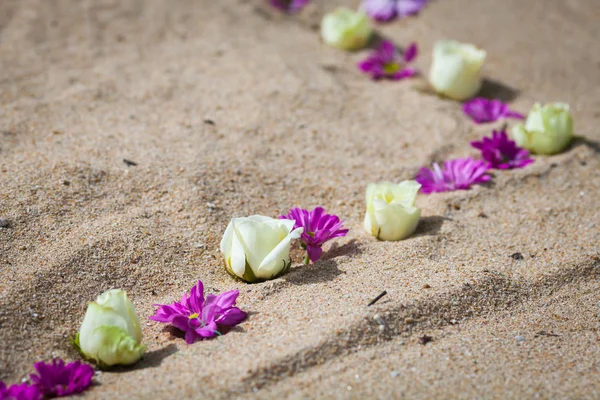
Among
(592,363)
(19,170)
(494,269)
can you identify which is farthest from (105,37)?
(592,363)

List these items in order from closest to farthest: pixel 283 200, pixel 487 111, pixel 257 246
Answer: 1. pixel 257 246
2. pixel 283 200
3. pixel 487 111

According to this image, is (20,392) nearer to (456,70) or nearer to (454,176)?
(454,176)

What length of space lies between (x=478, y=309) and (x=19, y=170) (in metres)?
1.81

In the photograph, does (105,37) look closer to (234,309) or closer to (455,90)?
(455,90)

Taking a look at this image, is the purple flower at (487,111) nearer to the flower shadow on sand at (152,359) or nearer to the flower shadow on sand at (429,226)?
the flower shadow on sand at (429,226)

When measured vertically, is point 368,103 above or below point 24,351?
above

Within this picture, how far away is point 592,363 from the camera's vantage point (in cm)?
184

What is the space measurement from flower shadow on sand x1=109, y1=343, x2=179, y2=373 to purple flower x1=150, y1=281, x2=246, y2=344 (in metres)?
0.06

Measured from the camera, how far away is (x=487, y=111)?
3328mm

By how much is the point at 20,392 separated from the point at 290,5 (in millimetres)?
3383

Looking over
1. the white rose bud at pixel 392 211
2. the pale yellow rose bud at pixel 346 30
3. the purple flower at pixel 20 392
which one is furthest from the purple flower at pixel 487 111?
the purple flower at pixel 20 392

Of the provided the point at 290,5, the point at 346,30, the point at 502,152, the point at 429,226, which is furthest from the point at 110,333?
the point at 290,5

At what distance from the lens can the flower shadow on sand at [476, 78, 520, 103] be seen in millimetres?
3602

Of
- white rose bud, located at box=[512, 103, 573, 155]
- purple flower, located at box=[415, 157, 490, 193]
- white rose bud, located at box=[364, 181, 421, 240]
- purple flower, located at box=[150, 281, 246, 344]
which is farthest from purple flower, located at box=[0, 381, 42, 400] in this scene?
white rose bud, located at box=[512, 103, 573, 155]
